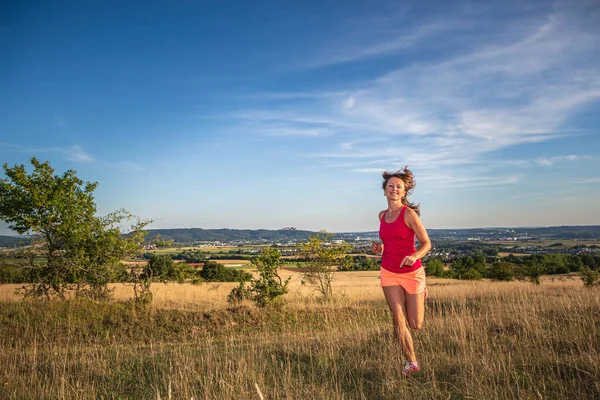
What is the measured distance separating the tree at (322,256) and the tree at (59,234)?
25.3 feet

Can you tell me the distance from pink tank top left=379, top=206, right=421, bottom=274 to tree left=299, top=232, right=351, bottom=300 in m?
12.7

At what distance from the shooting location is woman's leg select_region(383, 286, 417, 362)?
4766 millimetres

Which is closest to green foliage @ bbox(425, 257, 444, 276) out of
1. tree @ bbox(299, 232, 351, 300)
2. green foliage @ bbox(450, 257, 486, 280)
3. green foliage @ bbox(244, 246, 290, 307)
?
green foliage @ bbox(450, 257, 486, 280)

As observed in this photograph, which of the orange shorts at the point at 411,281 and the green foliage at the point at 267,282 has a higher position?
the orange shorts at the point at 411,281

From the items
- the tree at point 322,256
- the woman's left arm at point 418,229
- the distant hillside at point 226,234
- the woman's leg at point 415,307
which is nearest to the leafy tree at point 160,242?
the tree at point 322,256

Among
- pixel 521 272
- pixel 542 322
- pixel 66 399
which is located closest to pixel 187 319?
pixel 66 399

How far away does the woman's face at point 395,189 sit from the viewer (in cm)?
513

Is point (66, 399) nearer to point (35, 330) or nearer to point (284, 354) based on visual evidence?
point (284, 354)

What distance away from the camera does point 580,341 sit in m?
5.74

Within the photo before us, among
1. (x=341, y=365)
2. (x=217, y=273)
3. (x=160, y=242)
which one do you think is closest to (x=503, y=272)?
(x=160, y=242)

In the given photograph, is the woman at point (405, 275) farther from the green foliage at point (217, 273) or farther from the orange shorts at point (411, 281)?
the green foliage at point (217, 273)

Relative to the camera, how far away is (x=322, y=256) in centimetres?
1766

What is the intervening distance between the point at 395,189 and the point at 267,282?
33.8 feet

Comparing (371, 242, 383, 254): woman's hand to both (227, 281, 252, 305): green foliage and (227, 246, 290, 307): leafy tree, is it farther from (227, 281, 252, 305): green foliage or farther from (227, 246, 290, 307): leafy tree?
(227, 281, 252, 305): green foliage
